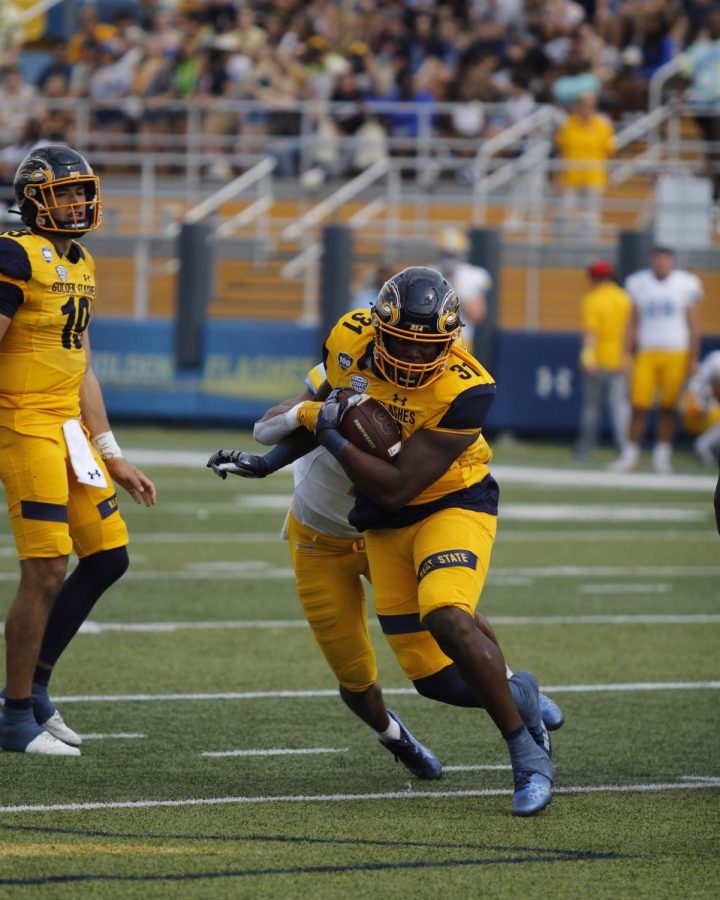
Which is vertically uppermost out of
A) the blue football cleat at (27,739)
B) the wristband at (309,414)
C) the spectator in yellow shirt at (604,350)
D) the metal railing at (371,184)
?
the metal railing at (371,184)

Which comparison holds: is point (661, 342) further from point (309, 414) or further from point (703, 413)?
point (309, 414)

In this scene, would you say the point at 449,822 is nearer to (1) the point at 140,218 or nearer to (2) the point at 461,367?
(2) the point at 461,367

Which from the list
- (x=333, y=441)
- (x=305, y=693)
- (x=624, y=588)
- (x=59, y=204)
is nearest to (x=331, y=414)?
(x=333, y=441)

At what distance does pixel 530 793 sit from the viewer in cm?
518

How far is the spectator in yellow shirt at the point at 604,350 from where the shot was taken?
53.5 feet

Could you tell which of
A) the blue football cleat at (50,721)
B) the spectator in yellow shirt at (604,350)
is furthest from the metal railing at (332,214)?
the blue football cleat at (50,721)

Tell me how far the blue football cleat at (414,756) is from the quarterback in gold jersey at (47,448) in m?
1.10

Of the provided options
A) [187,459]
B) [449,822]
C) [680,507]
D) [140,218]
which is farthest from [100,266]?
[449,822]

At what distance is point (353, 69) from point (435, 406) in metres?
17.4

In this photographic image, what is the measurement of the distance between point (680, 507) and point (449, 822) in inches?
333

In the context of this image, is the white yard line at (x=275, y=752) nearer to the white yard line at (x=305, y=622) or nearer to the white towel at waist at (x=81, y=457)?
the white towel at waist at (x=81, y=457)

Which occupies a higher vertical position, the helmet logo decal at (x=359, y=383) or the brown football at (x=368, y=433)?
the helmet logo decal at (x=359, y=383)

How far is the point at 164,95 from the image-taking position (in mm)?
22922

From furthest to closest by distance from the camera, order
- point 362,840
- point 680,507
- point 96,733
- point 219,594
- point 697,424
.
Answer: point 697,424 < point 680,507 < point 219,594 < point 96,733 < point 362,840
